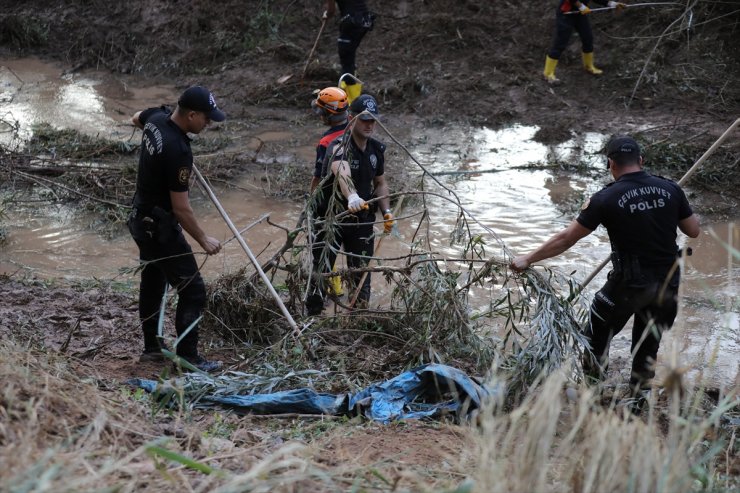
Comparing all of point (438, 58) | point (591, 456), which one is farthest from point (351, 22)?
point (591, 456)

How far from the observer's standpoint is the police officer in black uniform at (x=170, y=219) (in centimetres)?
447

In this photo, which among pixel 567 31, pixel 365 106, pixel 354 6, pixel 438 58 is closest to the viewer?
pixel 365 106

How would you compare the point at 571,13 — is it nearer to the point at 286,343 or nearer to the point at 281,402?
the point at 286,343

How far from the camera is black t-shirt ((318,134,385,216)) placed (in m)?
5.59

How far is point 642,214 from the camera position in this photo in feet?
14.3

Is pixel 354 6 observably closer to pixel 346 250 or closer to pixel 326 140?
pixel 326 140

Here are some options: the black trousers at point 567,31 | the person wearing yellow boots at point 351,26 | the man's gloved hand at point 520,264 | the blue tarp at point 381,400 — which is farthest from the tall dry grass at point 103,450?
the black trousers at point 567,31

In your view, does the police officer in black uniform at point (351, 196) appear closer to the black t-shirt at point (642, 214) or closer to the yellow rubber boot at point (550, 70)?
the black t-shirt at point (642, 214)

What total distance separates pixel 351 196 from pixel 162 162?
1.29 meters

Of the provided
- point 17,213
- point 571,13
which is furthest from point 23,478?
point 571,13

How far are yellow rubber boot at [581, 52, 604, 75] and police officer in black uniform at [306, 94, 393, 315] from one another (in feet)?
21.3

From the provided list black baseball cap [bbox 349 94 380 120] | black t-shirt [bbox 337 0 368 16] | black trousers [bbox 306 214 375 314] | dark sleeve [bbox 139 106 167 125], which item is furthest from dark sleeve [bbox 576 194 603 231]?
black t-shirt [bbox 337 0 368 16]

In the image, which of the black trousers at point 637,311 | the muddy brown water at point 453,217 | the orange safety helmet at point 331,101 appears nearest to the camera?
the black trousers at point 637,311

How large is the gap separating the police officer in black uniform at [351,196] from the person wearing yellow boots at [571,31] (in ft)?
19.9
